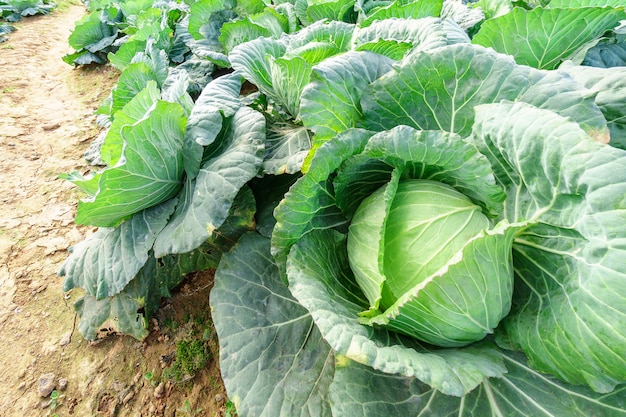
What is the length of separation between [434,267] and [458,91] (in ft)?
2.46

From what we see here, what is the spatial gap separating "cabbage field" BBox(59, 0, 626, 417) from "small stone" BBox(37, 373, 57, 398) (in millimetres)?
363

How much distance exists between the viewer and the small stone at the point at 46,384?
2.46 meters

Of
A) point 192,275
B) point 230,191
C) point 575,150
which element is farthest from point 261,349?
point 575,150

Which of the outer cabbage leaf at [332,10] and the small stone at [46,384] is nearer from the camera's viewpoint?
the small stone at [46,384]

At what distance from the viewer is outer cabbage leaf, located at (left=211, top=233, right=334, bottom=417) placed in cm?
164

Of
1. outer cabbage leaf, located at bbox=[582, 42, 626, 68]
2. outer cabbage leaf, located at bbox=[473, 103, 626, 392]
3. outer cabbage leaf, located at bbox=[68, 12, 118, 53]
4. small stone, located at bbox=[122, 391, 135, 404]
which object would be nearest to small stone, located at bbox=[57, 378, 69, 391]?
small stone, located at bbox=[122, 391, 135, 404]

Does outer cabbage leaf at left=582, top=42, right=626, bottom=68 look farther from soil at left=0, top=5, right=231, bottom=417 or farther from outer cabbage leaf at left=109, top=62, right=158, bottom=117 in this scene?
outer cabbage leaf at left=109, top=62, right=158, bottom=117

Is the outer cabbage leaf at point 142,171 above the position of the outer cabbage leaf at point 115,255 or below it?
above

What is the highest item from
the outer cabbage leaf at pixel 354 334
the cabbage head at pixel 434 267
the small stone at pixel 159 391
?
the cabbage head at pixel 434 267

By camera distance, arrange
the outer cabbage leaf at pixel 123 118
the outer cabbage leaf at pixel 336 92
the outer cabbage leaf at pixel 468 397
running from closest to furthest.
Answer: the outer cabbage leaf at pixel 468 397 < the outer cabbage leaf at pixel 336 92 < the outer cabbage leaf at pixel 123 118

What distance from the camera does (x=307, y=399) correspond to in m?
1.63

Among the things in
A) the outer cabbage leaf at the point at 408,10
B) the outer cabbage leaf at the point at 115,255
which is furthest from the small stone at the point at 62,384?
the outer cabbage leaf at the point at 408,10

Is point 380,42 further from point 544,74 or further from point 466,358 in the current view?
point 466,358

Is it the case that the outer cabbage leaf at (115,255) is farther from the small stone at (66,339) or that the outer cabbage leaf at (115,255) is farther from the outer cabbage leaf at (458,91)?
the outer cabbage leaf at (458,91)
